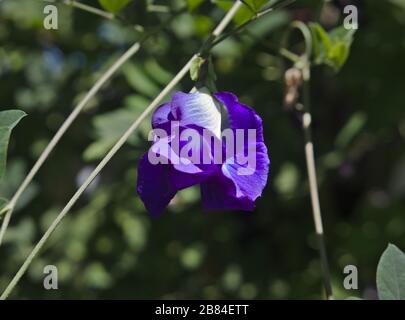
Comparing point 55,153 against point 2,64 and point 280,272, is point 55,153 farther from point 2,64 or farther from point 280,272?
point 280,272

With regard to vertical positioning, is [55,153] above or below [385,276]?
above

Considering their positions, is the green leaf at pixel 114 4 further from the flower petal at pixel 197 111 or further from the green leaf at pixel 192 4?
the flower petal at pixel 197 111

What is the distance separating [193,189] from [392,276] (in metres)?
0.68

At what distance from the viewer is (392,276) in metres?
0.79

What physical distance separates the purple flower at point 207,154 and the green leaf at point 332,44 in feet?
0.79

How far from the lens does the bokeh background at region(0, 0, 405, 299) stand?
1407 millimetres

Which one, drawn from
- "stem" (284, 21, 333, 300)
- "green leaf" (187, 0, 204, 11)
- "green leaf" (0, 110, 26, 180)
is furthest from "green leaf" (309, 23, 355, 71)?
"green leaf" (0, 110, 26, 180)

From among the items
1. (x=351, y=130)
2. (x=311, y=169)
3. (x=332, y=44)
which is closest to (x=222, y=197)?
(x=311, y=169)
